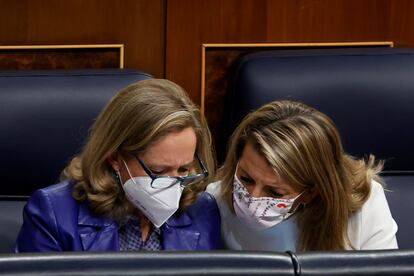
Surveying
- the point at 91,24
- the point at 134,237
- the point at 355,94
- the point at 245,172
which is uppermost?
the point at 91,24

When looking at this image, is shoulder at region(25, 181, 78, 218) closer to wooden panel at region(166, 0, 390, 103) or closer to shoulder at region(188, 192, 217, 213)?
shoulder at region(188, 192, 217, 213)

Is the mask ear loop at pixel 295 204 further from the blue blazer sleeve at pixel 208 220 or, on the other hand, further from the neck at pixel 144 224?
the neck at pixel 144 224

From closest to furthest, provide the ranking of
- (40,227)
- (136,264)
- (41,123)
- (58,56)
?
(136,264) → (40,227) → (41,123) → (58,56)

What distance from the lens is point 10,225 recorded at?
151cm

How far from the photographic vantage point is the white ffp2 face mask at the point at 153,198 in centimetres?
127

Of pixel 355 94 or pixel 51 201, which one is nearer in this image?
pixel 51 201

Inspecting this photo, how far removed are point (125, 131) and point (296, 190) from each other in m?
0.30

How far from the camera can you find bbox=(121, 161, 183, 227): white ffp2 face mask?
1.27 metres

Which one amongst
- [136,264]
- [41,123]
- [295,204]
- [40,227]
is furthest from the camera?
[41,123]

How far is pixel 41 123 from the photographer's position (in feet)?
4.76

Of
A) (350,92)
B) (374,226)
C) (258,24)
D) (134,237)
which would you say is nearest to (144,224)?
(134,237)

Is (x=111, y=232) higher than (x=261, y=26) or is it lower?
lower

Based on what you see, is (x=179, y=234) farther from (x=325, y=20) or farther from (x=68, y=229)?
(x=325, y=20)

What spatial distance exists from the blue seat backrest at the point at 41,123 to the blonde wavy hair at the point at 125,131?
147 mm
